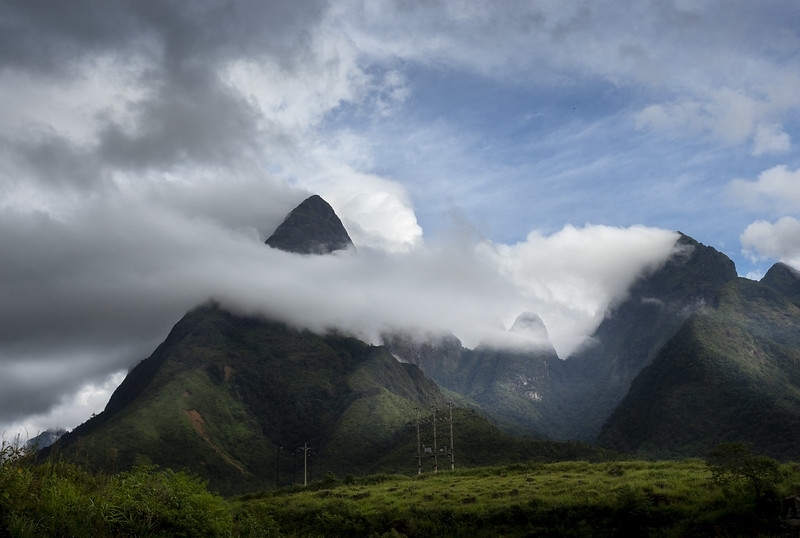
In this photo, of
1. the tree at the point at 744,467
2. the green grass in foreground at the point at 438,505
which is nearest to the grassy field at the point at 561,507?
the green grass in foreground at the point at 438,505

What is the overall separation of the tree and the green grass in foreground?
39 cm

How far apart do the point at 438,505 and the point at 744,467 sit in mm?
20875

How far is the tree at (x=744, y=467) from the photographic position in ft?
101

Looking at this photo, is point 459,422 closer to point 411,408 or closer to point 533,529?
point 411,408

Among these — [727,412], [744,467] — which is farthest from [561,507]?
[727,412]

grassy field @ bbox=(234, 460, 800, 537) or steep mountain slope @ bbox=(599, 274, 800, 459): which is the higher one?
grassy field @ bbox=(234, 460, 800, 537)

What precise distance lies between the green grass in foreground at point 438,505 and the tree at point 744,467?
0.39 m

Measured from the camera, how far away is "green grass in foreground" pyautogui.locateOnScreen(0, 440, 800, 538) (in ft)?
→ 45.4

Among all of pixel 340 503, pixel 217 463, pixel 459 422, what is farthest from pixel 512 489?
pixel 217 463

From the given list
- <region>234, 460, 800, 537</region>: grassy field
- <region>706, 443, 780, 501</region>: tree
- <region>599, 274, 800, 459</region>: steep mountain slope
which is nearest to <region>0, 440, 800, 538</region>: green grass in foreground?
<region>234, 460, 800, 537</region>: grassy field

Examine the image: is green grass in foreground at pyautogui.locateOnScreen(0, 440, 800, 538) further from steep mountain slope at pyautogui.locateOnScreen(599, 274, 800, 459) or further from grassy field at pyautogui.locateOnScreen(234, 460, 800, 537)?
steep mountain slope at pyautogui.locateOnScreen(599, 274, 800, 459)

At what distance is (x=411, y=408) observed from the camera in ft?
652

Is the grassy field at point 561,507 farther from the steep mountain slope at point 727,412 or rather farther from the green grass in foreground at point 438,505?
the steep mountain slope at point 727,412

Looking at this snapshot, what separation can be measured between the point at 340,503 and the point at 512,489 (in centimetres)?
1447
